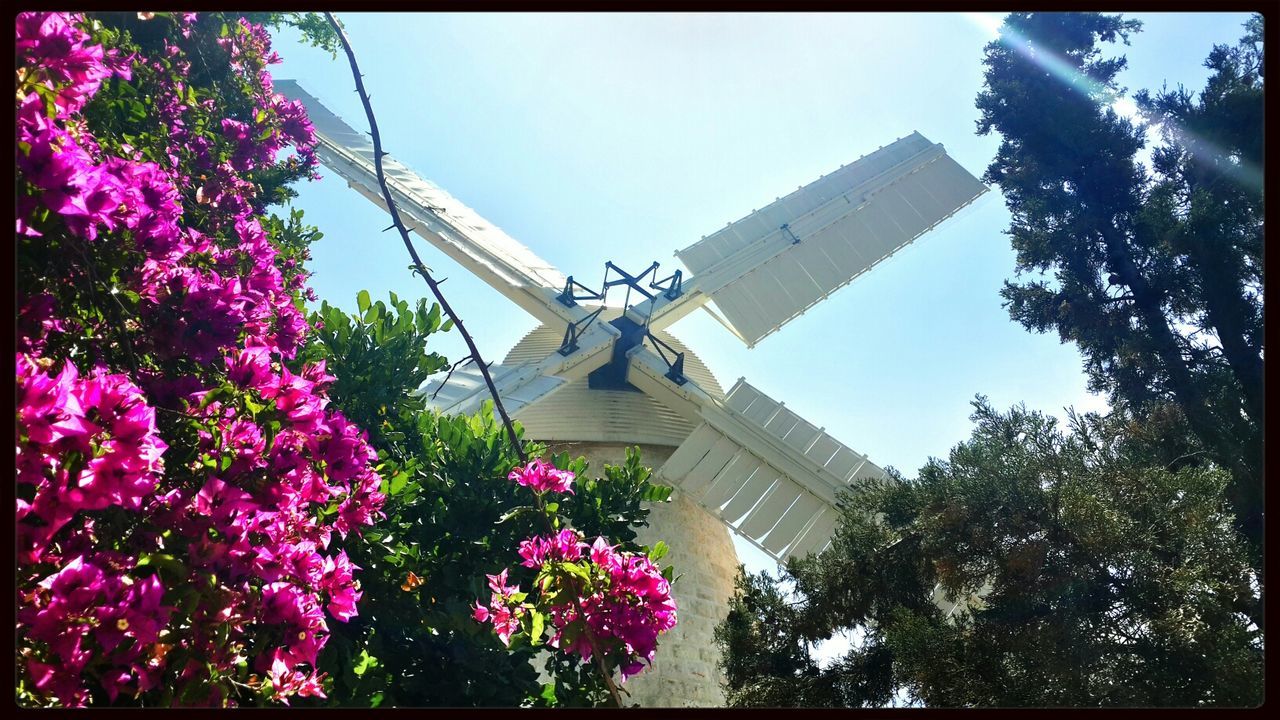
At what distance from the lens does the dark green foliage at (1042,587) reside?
5.27 m

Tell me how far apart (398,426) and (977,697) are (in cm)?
413

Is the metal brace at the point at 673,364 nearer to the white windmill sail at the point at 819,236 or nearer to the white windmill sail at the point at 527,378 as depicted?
the white windmill sail at the point at 819,236

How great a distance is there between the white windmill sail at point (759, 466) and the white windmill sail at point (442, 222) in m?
1.65

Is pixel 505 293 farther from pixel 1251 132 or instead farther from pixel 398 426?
pixel 1251 132

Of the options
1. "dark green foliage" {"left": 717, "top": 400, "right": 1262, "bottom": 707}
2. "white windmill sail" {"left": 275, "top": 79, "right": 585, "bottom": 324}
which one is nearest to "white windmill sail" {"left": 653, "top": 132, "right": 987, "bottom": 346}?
"white windmill sail" {"left": 275, "top": 79, "right": 585, "bottom": 324}

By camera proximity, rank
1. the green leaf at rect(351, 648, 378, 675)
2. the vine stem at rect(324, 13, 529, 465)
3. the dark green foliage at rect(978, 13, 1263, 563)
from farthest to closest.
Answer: the dark green foliage at rect(978, 13, 1263, 563), the green leaf at rect(351, 648, 378, 675), the vine stem at rect(324, 13, 529, 465)

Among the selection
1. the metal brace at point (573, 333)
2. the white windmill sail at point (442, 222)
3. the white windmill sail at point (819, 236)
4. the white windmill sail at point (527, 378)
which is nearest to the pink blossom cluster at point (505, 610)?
the white windmill sail at point (527, 378)

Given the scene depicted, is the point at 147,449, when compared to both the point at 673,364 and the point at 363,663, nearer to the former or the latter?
the point at 363,663

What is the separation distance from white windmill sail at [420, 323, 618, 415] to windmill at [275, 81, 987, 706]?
0.09 ft

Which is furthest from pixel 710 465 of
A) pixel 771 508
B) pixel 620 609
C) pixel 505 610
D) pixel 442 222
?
pixel 620 609

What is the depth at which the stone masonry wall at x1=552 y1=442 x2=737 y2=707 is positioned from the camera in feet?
30.9

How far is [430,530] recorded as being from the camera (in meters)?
5.18

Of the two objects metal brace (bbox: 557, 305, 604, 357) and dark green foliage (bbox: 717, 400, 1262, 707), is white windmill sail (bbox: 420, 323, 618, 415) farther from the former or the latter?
dark green foliage (bbox: 717, 400, 1262, 707)
